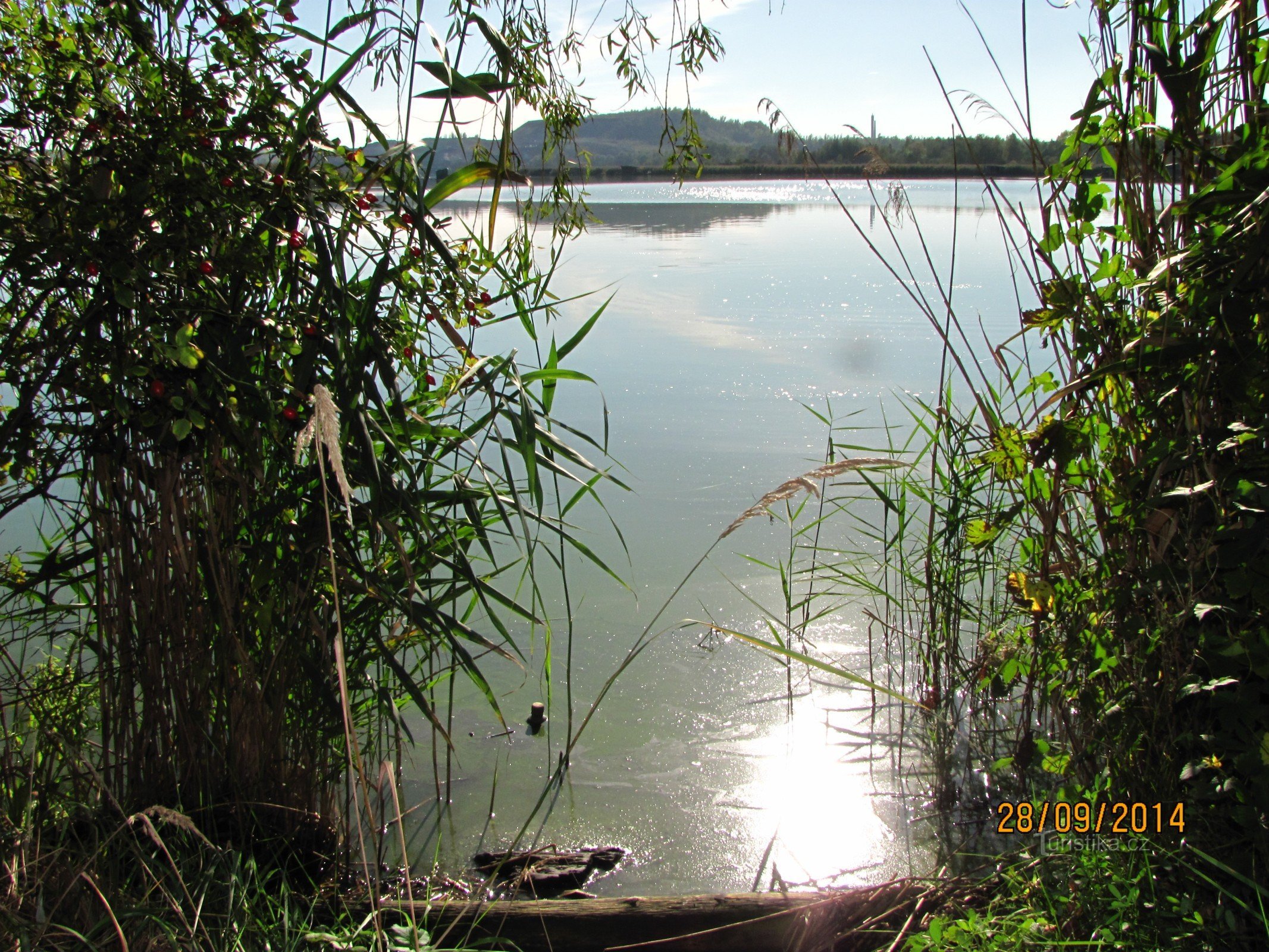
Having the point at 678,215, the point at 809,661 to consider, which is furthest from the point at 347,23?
the point at 678,215

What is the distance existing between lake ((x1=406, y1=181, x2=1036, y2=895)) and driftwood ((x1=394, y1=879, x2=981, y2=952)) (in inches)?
7.8

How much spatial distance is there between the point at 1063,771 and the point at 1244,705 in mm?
353

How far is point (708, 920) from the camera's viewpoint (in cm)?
144

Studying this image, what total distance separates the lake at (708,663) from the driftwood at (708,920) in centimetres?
20

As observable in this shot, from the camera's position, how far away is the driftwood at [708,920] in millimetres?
1385

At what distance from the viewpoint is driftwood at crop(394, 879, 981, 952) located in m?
1.38

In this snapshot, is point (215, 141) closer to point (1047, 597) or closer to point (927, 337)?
point (1047, 597)

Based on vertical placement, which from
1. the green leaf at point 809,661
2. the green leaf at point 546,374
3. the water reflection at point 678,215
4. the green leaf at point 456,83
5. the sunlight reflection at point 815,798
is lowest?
the sunlight reflection at point 815,798

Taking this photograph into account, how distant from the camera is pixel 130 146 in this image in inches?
50.4

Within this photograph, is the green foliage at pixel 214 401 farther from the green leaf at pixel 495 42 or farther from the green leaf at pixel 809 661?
the green leaf at pixel 809 661

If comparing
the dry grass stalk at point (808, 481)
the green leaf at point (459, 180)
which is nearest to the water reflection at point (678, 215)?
the green leaf at point (459, 180)

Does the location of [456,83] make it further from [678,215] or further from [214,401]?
[678,215]

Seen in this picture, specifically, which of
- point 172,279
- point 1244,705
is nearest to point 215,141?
point 172,279

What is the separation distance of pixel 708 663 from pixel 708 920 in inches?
45.3
